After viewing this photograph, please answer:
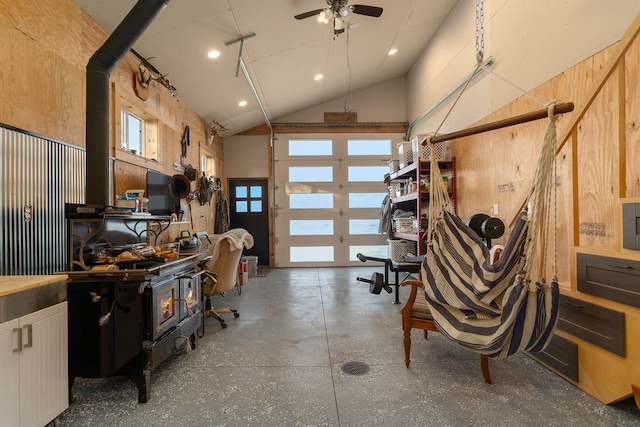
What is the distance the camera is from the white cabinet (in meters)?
1.33

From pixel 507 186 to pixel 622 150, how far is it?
58.0 inches

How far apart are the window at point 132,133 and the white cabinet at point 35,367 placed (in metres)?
2.11

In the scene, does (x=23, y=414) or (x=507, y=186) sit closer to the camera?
(x=23, y=414)

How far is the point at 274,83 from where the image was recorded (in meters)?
4.93

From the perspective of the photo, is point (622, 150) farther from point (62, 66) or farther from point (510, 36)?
point (62, 66)

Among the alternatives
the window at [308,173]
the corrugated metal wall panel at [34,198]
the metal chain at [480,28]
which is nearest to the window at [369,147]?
the window at [308,173]

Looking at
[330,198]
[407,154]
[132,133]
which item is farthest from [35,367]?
[330,198]

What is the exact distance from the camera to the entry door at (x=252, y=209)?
22.5 ft

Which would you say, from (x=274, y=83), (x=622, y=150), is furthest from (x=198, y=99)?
(x=622, y=150)

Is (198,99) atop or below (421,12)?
below

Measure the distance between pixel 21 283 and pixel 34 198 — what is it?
86 centimetres

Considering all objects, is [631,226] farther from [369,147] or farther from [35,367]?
[369,147]

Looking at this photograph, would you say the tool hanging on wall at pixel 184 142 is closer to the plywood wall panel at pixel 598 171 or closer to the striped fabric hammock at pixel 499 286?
the striped fabric hammock at pixel 499 286

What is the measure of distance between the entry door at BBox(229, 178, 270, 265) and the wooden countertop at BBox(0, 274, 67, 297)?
521cm
